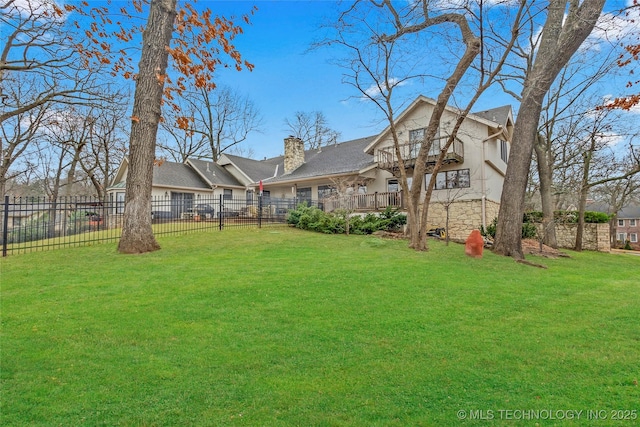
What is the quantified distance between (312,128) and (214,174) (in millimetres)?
14463

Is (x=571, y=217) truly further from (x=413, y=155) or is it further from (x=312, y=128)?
(x=312, y=128)

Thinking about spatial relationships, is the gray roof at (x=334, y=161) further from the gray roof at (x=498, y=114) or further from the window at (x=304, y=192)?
the gray roof at (x=498, y=114)

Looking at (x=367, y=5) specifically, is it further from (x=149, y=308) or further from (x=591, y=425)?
(x=591, y=425)

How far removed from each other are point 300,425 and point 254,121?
106 ft

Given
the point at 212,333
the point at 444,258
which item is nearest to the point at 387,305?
the point at 212,333

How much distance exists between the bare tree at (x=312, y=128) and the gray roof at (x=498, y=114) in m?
18.3

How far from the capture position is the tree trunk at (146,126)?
25.4 feet

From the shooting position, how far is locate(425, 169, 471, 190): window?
16.2 m

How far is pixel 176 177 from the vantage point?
22.4m

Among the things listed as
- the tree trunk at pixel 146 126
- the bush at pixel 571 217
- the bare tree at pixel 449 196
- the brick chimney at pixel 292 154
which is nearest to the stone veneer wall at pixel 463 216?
the bare tree at pixel 449 196

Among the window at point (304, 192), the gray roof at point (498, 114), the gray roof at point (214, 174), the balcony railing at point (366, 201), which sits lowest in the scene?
the balcony railing at point (366, 201)

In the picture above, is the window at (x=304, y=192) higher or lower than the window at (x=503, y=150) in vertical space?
lower

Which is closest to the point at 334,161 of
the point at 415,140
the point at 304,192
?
the point at 304,192

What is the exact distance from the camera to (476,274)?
6508 mm
